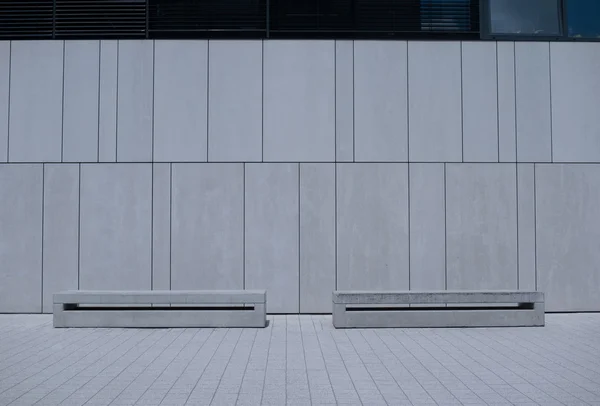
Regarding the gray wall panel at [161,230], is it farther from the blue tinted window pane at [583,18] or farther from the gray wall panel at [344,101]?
the blue tinted window pane at [583,18]

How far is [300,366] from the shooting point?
942 cm

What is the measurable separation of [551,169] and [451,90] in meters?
3.17

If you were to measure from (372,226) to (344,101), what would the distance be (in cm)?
317

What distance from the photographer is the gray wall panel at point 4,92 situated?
15.3 meters

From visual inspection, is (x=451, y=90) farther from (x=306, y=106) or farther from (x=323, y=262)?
(x=323, y=262)

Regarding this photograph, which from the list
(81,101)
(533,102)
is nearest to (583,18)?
(533,102)

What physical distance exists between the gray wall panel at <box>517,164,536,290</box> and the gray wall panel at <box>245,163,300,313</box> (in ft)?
18.1

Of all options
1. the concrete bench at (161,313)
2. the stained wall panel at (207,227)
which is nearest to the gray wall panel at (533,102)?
the stained wall panel at (207,227)

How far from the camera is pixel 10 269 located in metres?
15.2

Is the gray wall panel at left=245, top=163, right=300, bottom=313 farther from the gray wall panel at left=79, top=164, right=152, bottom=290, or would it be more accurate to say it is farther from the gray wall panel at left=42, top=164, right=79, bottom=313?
the gray wall panel at left=42, top=164, right=79, bottom=313

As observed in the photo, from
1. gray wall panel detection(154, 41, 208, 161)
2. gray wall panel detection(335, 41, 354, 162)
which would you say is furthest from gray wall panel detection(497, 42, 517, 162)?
gray wall panel detection(154, 41, 208, 161)

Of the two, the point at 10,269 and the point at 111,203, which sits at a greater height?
the point at 111,203

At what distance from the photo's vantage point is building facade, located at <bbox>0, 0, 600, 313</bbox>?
1509cm

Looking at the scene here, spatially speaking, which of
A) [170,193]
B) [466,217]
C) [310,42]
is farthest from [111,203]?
[466,217]
